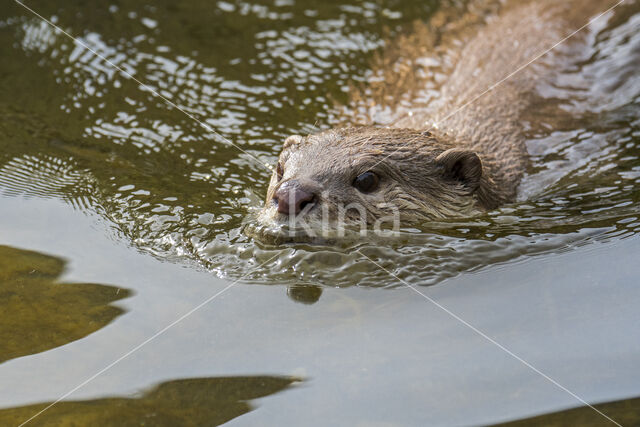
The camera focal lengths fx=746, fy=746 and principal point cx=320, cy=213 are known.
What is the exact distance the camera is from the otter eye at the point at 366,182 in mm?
3771

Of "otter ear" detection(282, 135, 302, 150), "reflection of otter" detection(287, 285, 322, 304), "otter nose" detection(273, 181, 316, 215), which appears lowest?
"reflection of otter" detection(287, 285, 322, 304)

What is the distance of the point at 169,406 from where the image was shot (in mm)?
2709

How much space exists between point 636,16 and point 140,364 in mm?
5041

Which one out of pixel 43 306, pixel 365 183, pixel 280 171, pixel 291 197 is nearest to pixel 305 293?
pixel 291 197

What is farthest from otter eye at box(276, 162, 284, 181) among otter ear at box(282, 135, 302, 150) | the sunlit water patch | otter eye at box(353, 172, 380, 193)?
otter eye at box(353, 172, 380, 193)

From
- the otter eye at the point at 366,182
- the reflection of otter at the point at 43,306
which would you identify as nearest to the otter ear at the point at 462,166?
the otter eye at the point at 366,182

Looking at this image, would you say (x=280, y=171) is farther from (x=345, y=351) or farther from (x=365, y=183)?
(x=345, y=351)

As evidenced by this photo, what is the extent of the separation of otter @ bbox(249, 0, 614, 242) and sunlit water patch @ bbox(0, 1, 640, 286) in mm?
133

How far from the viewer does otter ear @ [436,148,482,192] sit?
399cm

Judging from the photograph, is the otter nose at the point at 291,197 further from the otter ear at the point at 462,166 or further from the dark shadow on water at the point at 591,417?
the dark shadow on water at the point at 591,417

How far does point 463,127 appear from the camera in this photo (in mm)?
4680

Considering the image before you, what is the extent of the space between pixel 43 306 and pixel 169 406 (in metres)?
0.92

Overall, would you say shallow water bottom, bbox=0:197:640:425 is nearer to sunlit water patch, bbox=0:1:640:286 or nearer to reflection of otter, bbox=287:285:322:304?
reflection of otter, bbox=287:285:322:304

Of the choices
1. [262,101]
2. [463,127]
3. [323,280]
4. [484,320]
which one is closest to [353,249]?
[323,280]
